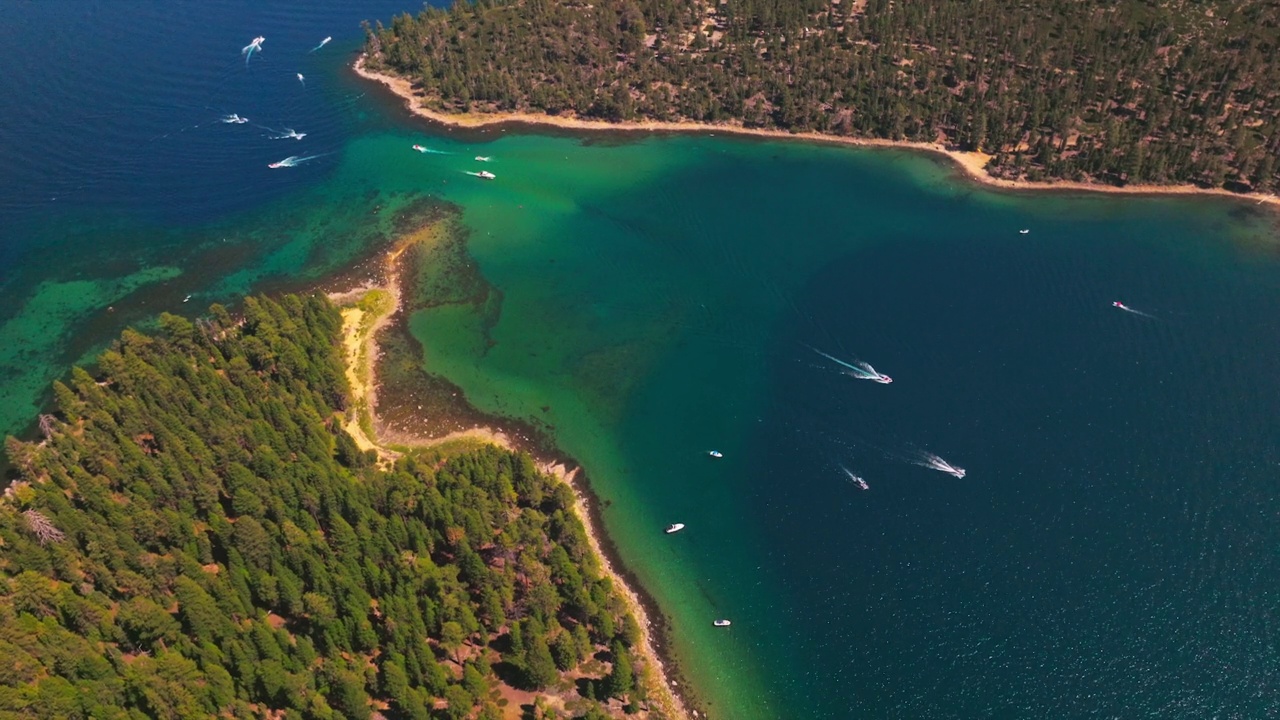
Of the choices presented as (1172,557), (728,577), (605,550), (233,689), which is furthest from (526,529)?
(1172,557)

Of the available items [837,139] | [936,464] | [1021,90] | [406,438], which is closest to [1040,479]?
[936,464]

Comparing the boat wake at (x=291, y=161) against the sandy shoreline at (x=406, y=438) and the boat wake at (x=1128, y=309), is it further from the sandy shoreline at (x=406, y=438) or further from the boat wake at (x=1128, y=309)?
the boat wake at (x=1128, y=309)

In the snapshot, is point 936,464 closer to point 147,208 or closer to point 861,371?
point 861,371

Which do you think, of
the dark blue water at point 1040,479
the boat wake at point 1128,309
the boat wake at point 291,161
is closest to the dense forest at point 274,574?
the dark blue water at point 1040,479

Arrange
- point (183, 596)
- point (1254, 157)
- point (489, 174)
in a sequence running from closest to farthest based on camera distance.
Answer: point (183, 596) → point (1254, 157) → point (489, 174)

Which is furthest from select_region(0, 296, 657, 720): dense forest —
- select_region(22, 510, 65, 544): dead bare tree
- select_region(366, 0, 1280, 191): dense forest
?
select_region(366, 0, 1280, 191): dense forest

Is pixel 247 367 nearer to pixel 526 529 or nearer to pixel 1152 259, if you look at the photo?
pixel 526 529

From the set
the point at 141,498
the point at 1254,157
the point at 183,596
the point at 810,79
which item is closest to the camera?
the point at 183,596
